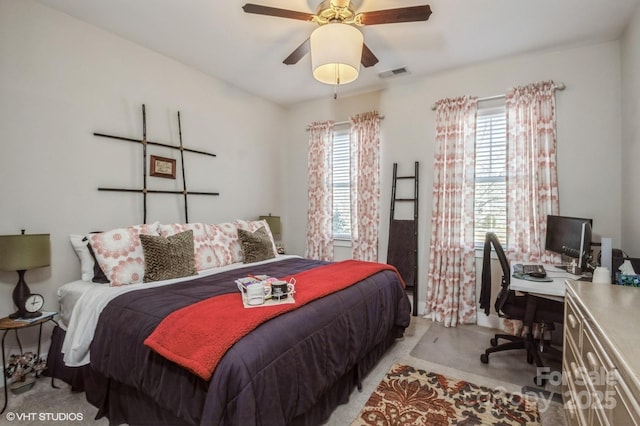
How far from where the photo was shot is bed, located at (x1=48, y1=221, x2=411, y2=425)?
4.15 ft

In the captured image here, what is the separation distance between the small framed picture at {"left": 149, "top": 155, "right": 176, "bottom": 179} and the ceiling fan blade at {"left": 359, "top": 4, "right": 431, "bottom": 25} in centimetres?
228

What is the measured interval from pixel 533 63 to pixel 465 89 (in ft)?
2.07

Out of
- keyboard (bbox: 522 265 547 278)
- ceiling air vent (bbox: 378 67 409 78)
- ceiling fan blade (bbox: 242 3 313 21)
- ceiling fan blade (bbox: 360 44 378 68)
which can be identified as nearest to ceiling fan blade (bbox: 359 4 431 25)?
ceiling fan blade (bbox: 360 44 378 68)

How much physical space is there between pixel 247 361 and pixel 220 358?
0.12 m

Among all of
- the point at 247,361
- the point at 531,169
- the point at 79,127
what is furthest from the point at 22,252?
the point at 531,169

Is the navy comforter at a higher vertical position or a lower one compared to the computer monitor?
lower

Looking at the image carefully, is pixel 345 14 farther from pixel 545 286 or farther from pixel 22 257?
pixel 22 257

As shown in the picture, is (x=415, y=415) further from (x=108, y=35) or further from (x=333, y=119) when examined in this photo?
(x=108, y=35)

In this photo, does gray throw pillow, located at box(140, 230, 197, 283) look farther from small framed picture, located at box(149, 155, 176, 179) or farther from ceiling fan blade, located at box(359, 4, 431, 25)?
ceiling fan blade, located at box(359, 4, 431, 25)

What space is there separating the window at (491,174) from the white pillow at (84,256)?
366 centimetres

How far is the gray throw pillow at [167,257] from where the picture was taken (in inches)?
93.2

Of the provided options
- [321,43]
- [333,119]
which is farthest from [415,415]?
[333,119]

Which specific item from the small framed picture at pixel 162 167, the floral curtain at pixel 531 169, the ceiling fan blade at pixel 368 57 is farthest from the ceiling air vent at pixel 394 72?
the small framed picture at pixel 162 167

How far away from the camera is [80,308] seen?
2.02 meters
